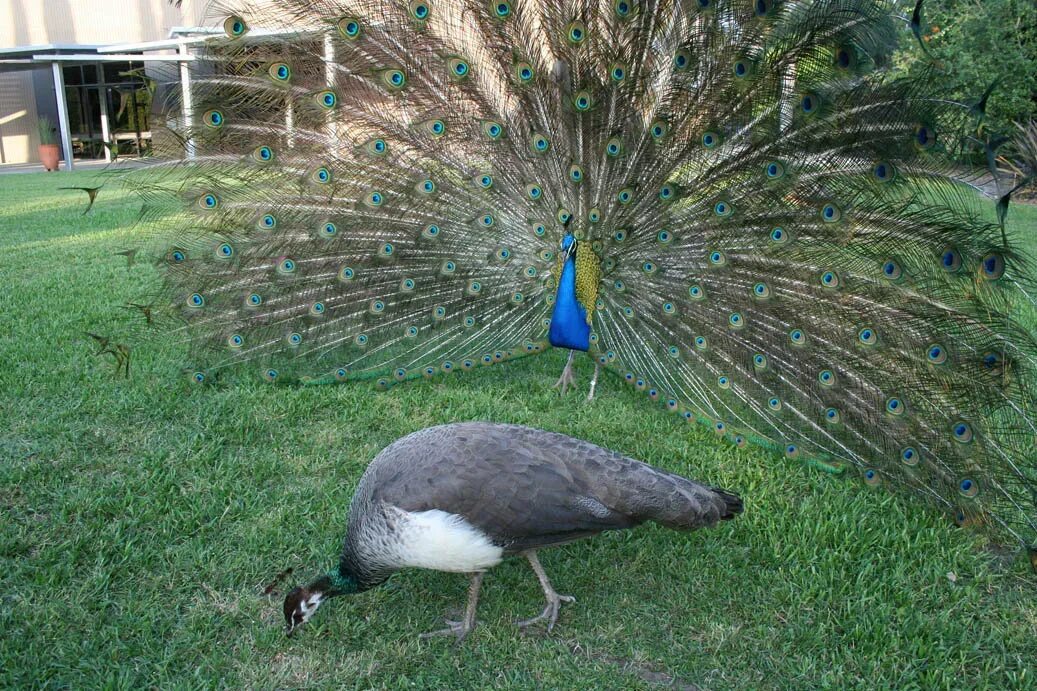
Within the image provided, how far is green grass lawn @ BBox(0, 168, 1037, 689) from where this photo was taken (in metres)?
2.56

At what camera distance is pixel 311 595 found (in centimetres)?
257

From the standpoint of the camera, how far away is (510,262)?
174 inches

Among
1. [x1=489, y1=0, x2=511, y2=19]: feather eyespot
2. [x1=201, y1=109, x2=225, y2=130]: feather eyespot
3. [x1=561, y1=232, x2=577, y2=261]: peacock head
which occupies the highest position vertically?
[x1=489, y1=0, x2=511, y2=19]: feather eyespot

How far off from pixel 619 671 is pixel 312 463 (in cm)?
192

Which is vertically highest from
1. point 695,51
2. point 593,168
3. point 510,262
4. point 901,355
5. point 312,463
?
point 695,51

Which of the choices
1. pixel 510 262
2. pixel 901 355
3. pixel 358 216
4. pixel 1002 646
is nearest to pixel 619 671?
pixel 1002 646

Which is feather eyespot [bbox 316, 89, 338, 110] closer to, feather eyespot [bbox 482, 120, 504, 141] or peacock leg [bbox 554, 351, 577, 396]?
feather eyespot [bbox 482, 120, 504, 141]

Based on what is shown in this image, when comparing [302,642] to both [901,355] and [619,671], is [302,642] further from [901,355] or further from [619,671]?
[901,355]

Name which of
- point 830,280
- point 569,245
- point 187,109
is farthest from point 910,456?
point 187,109

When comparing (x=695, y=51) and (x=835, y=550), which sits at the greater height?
(x=695, y=51)

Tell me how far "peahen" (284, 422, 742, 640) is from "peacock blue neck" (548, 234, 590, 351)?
1474 millimetres

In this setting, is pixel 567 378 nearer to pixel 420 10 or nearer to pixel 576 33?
pixel 576 33

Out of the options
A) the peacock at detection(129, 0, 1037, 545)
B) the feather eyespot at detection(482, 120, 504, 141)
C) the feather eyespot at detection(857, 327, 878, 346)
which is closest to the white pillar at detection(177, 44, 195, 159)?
the peacock at detection(129, 0, 1037, 545)

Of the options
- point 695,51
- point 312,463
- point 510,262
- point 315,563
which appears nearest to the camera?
point 315,563
